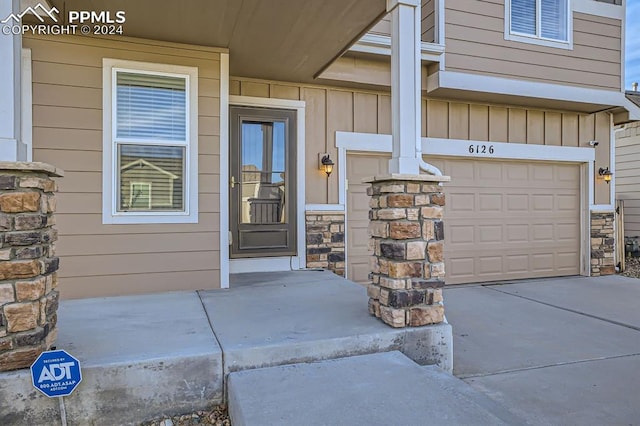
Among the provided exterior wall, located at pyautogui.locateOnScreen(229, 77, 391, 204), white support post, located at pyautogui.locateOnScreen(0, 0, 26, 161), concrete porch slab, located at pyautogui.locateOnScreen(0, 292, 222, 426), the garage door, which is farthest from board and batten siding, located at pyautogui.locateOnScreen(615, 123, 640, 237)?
white support post, located at pyautogui.locateOnScreen(0, 0, 26, 161)

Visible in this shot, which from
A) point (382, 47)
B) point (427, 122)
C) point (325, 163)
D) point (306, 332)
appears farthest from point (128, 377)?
point (427, 122)

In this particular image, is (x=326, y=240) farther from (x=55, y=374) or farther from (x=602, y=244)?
(x=602, y=244)

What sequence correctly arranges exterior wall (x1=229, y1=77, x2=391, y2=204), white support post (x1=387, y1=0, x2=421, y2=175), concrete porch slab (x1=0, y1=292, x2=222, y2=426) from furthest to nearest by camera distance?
exterior wall (x1=229, y1=77, x2=391, y2=204) < white support post (x1=387, y1=0, x2=421, y2=175) < concrete porch slab (x1=0, y1=292, x2=222, y2=426)

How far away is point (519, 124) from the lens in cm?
647

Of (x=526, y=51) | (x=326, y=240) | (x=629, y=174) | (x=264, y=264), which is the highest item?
(x=526, y=51)

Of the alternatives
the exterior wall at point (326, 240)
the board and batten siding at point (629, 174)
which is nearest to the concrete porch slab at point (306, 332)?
the exterior wall at point (326, 240)

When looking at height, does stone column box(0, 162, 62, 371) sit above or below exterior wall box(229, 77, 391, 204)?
below

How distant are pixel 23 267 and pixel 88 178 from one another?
183 centimetres

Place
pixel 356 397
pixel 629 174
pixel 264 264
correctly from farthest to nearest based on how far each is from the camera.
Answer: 1. pixel 629 174
2. pixel 264 264
3. pixel 356 397

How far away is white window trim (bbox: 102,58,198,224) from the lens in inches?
149

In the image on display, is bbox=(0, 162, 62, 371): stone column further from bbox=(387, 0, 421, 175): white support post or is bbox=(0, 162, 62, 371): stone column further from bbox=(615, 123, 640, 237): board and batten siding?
bbox=(615, 123, 640, 237): board and batten siding

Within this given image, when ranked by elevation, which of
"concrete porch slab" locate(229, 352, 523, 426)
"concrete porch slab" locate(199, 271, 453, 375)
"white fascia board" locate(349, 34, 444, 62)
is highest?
"white fascia board" locate(349, 34, 444, 62)

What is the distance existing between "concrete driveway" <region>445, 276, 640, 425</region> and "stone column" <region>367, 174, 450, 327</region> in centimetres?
59

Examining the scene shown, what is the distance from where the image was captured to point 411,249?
2848 mm
